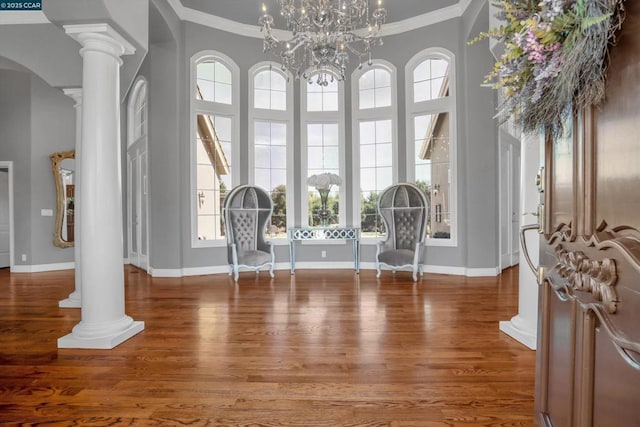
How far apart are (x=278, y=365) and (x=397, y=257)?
3.37 meters

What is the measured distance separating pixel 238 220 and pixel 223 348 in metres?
3.22

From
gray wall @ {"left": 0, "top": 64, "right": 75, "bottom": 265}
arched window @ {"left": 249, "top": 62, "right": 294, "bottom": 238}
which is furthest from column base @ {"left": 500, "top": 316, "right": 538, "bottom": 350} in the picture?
gray wall @ {"left": 0, "top": 64, "right": 75, "bottom": 265}

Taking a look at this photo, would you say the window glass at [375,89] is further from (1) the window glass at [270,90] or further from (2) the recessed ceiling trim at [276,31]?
(1) the window glass at [270,90]

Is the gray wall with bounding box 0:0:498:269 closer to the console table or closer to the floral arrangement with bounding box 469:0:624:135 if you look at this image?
the console table

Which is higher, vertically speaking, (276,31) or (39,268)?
(276,31)

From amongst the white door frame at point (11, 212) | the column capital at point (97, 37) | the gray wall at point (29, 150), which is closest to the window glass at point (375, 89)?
the column capital at point (97, 37)

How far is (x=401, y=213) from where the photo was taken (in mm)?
5801

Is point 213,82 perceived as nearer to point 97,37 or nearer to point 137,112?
point 137,112

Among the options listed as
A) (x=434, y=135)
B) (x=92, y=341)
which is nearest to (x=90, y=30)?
(x=92, y=341)

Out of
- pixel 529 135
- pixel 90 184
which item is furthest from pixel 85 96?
pixel 529 135

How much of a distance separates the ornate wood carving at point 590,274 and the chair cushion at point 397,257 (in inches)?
167

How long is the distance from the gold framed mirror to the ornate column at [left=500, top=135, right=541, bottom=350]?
7.43 meters

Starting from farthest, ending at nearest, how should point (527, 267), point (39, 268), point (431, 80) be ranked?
point (39, 268)
point (431, 80)
point (527, 267)

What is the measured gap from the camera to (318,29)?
427 centimetres
